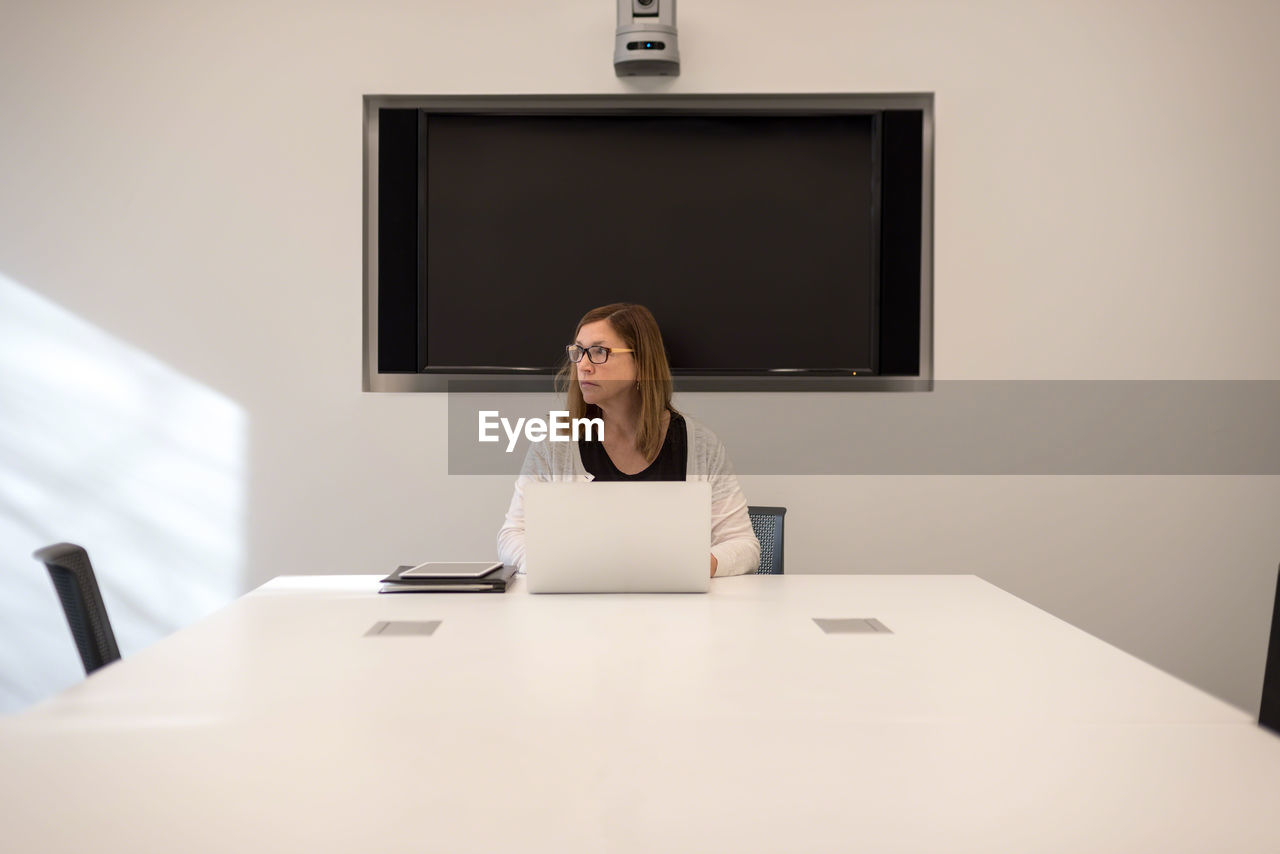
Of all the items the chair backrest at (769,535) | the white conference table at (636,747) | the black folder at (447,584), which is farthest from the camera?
the chair backrest at (769,535)

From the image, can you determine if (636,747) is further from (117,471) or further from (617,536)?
(117,471)

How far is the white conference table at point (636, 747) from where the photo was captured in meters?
0.99

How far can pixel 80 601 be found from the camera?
1808 mm

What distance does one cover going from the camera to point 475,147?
3.76m

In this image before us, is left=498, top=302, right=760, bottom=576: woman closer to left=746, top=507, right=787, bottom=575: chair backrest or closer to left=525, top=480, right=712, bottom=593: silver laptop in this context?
left=746, top=507, right=787, bottom=575: chair backrest

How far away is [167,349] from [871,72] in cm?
294

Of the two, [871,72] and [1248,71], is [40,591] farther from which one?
[1248,71]

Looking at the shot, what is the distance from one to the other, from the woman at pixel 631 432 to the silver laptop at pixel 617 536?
1.62ft

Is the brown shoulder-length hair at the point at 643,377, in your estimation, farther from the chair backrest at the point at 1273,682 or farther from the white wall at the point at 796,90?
the chair backrest at the point at 1273,682

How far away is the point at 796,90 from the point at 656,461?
178 centimetres

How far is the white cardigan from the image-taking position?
255 cm

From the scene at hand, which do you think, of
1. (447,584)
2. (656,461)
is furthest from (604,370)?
(447,584)

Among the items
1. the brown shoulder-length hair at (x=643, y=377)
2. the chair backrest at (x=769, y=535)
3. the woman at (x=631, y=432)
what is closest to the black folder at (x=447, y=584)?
the woman at (x=631, y=432)

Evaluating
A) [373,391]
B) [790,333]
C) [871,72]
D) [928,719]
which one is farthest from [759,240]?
[928,719]
